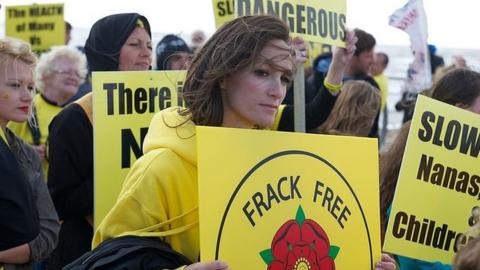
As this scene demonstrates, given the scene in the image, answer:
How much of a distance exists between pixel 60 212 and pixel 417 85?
3.50 m

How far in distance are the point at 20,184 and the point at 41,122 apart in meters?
3.39

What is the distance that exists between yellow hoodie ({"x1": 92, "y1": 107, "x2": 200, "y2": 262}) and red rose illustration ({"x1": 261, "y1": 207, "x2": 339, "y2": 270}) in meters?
0.23

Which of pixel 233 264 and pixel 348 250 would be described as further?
pixel 348 250

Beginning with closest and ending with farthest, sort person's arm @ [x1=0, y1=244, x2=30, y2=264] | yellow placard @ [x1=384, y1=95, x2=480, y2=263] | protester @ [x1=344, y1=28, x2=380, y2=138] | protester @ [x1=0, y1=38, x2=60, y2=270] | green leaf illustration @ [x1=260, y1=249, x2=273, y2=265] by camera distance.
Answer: green leaf illustration @ [x1=260, y1=249, x2=273, y2=265]
yellow placard @ [x1=384, y1=95, x2=480, y2=263]
protester @ [x1=0, y1=38, x2=60, y2=270]
person's arm @ [x1=0, y1=244, x2=30, y2=264]
protester @ [x1=344, y1=28, x2=380, y2=138]

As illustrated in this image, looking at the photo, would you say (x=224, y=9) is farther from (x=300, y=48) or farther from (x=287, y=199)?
(x=287, y=199)

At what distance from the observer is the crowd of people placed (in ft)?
9.22

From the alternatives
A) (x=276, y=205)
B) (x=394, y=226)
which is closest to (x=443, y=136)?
(x=394, y=226)

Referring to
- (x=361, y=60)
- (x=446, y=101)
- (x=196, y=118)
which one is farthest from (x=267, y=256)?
(x=361, y=60)

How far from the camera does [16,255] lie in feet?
12.7

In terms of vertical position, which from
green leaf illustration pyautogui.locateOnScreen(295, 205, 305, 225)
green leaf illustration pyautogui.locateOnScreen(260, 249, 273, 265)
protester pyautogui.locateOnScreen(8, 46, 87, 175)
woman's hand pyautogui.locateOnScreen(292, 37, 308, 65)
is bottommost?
green leaf illustration pyautogui.locateOnScreen(260, 249, 273, 265)

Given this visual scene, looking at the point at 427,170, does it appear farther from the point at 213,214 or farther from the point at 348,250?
the point at 213,214

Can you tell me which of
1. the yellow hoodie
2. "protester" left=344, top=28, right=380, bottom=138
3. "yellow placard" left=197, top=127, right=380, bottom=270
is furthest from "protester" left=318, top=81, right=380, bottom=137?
the yellow hoodie

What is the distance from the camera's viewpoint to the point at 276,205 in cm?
283

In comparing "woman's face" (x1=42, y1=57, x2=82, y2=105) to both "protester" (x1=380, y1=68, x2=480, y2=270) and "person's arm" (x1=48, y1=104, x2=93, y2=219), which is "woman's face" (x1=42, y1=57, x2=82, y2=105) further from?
"protester" (x1=380, y1=68, x2=480, y2=270)
